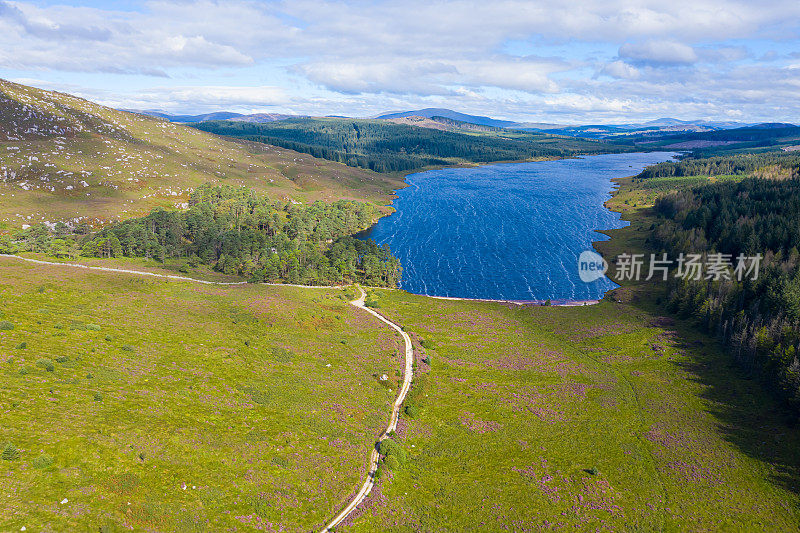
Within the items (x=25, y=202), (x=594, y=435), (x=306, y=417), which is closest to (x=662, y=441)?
(x=594, y=435)

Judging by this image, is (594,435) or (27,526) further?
(594,435)

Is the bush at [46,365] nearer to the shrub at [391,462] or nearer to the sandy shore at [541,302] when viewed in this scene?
the shrub at [391,462]

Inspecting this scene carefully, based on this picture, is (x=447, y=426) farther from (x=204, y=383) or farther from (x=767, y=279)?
(x=767, y=279)

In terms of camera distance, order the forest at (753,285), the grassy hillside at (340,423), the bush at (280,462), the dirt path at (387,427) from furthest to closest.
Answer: the forest at (753,285), the bush at (280,462), the dirt path at (387,427), the grassy hillside at (340,423)

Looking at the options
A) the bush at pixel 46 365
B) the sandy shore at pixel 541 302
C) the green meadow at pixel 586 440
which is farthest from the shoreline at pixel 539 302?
the bush at pixel 46 365

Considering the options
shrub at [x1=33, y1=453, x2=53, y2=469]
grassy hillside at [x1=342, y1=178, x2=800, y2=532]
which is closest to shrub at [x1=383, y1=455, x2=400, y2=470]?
grassy hillside at [x1=342, y1=178, x2=800, y2=532]

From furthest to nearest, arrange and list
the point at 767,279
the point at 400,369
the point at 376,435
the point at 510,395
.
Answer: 1. the point at 767,279
2. the point at 400,369
3. the point at 510,395
4. the point at 376,435

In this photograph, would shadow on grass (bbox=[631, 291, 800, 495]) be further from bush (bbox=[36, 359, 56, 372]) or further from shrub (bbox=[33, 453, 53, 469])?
bush (bbox=[36, 359, 56, 372])
